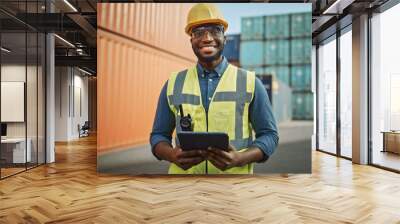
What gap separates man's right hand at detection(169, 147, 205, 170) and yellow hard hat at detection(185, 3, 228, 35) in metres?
1.96

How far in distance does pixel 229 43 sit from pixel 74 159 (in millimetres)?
5044

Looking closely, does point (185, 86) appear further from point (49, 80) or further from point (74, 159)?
point (74, 159)

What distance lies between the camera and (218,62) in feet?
21.0

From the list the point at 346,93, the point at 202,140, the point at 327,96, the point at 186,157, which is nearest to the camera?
the point at 202,140

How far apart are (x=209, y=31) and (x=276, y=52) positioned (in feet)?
3.89

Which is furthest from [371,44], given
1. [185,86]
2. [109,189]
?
[109,189]

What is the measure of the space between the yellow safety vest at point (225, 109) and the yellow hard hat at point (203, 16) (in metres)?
0.75

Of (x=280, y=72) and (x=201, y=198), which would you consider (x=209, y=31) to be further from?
(x=201, y=198)

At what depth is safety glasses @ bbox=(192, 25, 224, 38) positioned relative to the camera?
21.1 ft

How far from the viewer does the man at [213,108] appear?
6234 millimetres

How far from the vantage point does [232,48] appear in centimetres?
650

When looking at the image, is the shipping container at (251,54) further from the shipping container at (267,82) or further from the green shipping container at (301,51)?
the green shipping container at (301,51)

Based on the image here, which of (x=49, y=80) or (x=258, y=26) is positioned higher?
(x=258, y=26)

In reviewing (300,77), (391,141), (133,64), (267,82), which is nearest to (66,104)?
(133,64)
